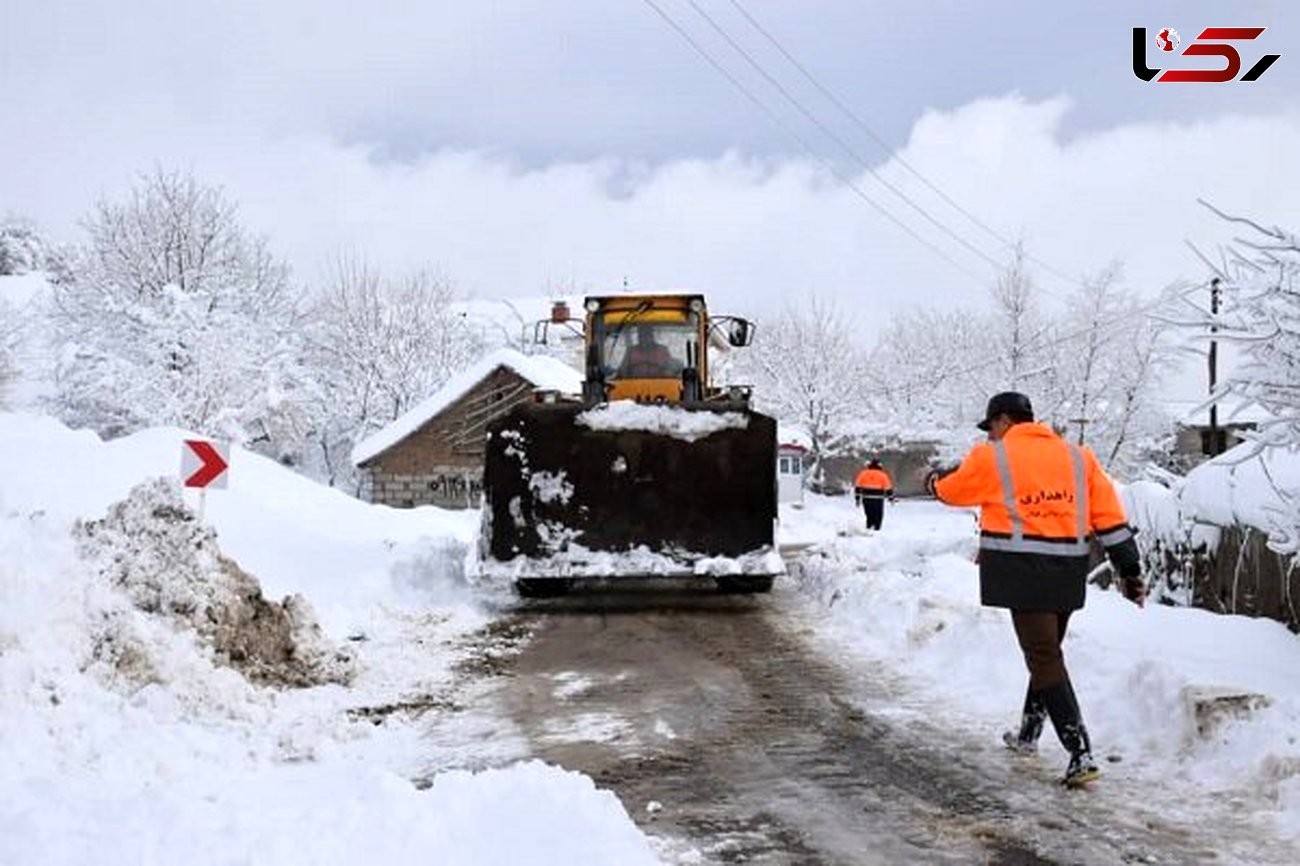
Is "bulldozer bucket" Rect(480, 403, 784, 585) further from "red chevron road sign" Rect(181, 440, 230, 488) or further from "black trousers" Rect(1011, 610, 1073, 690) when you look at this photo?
"black trousers" Rect(1011, 610, 1073, 690)

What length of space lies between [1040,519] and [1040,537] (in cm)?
8

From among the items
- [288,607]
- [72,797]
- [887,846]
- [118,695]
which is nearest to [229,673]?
[118,695]

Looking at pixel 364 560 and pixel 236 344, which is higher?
pixel 236 344

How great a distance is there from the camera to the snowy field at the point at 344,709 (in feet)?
12.0

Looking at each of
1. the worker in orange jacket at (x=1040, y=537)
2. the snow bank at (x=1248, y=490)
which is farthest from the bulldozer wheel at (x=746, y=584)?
Answer: the worker in orange jacket at (x=1040, y=537)

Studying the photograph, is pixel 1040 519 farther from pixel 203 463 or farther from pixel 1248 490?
pixel 203 463

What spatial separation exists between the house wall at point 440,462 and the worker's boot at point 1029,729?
3102 cm

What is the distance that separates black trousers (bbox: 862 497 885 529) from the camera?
2293 centimetres

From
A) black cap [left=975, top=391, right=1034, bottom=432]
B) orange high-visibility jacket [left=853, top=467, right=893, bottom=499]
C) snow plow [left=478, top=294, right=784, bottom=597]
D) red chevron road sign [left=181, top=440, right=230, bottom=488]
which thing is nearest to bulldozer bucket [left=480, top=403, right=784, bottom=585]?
snow plow [left=478, top=294, right=784, bottom=597]

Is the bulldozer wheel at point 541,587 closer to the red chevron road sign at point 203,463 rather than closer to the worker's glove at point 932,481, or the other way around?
the red chevron road sign at point 203,463

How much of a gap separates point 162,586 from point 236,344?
27669mm

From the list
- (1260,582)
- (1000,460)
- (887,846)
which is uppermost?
(1000,460)

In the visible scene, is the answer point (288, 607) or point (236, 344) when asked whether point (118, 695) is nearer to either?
point (288, 607)

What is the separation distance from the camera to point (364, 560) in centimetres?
1199
